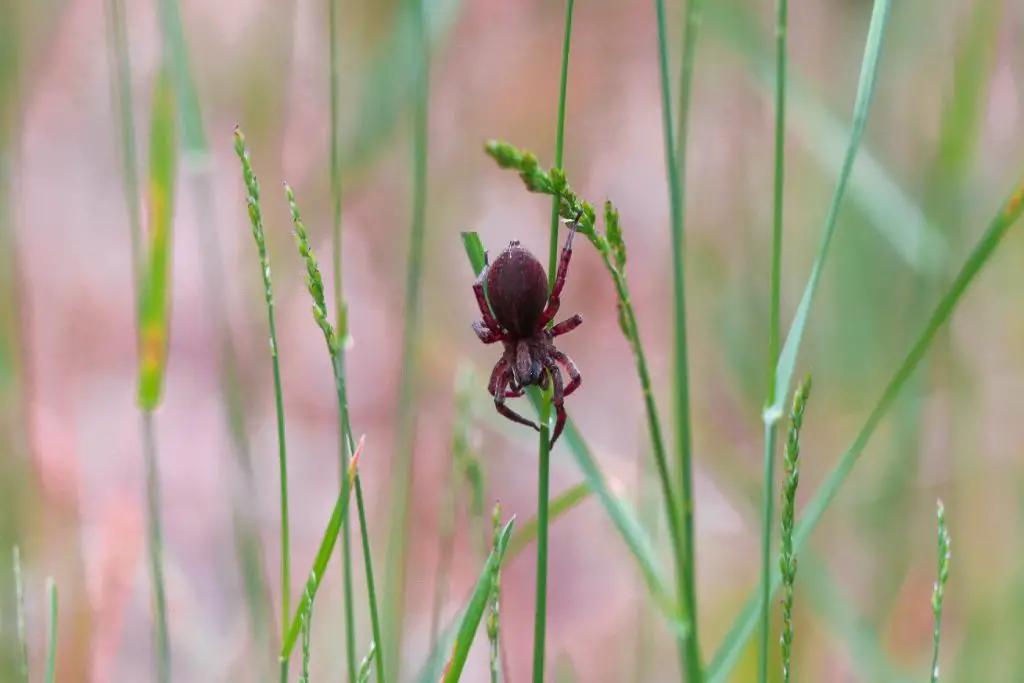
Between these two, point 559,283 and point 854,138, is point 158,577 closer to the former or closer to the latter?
point 559,283

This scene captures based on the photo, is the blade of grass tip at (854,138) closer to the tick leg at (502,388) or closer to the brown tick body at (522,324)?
the brown tick body at (522,324)

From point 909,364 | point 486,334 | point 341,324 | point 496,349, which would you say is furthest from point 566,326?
point 496,349

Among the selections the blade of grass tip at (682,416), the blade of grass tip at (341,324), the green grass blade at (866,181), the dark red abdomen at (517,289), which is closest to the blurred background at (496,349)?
the green grass blade at (866,181)

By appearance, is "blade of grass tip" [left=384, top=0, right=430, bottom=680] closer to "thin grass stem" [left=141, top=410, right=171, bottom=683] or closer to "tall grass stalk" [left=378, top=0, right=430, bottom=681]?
"tall grass stalk" [left=378, top=0, right=430, bottom=681]

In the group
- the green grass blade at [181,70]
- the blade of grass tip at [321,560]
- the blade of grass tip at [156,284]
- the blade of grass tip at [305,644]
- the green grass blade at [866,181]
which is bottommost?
the blade of grass tip at [305,644]

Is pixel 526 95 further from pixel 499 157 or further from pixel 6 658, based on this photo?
pixel 499 157

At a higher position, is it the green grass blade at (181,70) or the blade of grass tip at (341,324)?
the green grass blade at (181,70)

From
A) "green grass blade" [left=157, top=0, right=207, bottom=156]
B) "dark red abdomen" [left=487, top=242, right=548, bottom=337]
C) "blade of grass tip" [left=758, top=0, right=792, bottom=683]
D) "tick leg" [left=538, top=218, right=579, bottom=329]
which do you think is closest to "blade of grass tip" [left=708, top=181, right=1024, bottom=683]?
"blade of grass tip" [left=758, top=0, right=792, bottom=683]

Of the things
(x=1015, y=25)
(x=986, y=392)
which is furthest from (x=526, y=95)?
(x=986, y=392)
